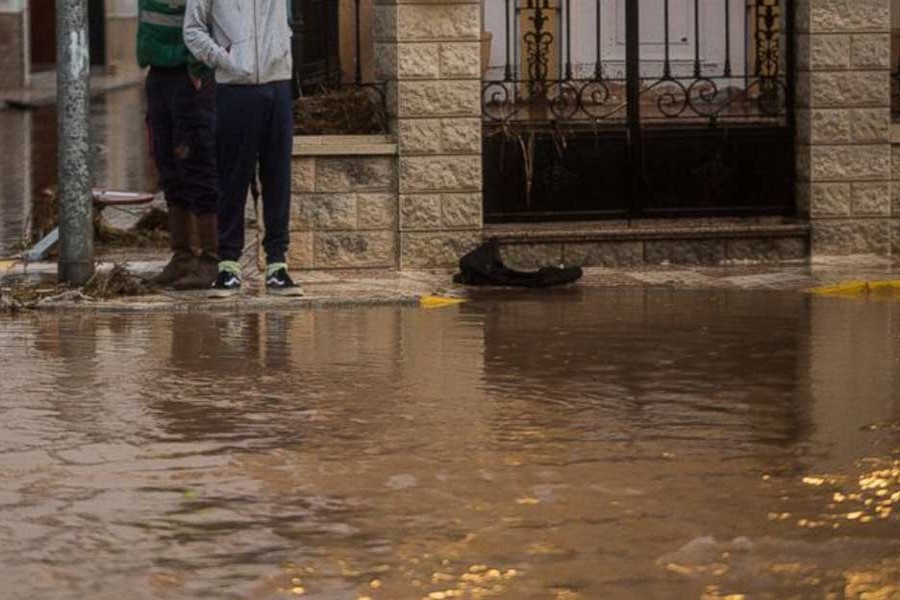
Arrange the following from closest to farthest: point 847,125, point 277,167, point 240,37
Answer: point 240,37 < point 277,167 < point 847,125

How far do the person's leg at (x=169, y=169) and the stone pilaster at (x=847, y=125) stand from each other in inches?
146

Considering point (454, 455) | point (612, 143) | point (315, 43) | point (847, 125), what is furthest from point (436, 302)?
point (454, 455)

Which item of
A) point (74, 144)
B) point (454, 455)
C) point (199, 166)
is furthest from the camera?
point (199, 166)

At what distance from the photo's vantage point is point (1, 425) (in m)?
8.64

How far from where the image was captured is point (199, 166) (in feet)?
42.1

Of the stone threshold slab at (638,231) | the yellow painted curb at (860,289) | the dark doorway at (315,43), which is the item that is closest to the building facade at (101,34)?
the dark doorway at (315,43)

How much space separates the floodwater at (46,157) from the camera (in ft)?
59.5

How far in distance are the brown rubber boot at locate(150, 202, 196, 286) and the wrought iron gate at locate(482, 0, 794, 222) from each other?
1.97 metres

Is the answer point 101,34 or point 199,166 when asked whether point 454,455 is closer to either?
point 199,166

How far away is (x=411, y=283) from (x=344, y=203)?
740 mm

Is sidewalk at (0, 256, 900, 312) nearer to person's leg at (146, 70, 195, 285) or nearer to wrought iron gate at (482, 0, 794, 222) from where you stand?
person's leg at (146, 70, 195, 285)

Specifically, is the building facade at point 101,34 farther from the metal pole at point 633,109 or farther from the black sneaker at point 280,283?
the black sneaker at point 280,283

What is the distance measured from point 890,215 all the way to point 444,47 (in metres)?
2.80

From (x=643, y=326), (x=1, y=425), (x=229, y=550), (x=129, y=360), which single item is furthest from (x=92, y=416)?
(x=643, y=326)
